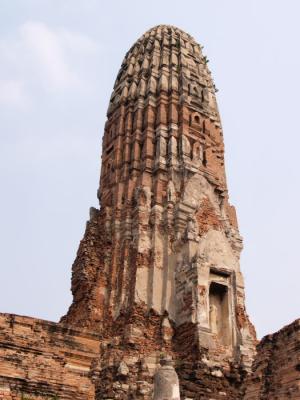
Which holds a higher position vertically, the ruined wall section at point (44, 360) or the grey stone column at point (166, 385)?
the ruined wall section at point (44, 360)

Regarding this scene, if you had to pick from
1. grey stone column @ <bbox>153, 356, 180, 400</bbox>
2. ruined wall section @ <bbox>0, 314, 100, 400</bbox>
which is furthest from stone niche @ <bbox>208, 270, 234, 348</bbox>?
grey stone column @ <bbox>153, 356, 180, 400</bbox>

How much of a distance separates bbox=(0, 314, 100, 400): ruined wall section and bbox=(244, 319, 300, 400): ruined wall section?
379 cm

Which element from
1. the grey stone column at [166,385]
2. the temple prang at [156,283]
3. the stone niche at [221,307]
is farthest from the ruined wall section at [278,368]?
the stone niche at [221,307]

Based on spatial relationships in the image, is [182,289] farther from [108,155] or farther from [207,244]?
[108,155]

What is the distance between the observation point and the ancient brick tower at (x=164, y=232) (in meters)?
15.0

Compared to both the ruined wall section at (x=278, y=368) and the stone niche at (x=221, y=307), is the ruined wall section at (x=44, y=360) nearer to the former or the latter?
the stone niche at (x=221, y=307)

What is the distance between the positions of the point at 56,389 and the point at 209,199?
8.49 meters

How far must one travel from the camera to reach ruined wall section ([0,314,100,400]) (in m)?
11.4

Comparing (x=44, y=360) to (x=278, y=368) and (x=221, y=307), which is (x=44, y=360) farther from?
(x=221, y=307)

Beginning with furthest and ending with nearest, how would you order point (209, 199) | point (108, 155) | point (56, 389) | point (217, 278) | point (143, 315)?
point (108, 155), point (209, 199), point (217, 278), point (143, 315), point (56, 389)

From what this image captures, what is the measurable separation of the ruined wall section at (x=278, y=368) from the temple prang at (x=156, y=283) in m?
0.03

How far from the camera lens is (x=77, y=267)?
17.1 m

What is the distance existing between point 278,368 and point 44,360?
5.09 meters

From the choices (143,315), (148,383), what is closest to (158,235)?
(143,315)
